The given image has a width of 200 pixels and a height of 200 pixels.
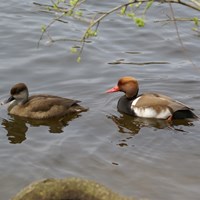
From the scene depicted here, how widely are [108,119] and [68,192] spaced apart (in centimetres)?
480

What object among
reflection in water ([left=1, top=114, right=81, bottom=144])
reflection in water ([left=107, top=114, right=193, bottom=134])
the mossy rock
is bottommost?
reflection in water ([left=1, top=114, right=81, bottom=144])

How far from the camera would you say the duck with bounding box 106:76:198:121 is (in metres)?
9.76

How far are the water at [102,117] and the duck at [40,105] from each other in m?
0.19

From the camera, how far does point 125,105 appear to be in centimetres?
1017

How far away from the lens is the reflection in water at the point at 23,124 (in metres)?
9.25

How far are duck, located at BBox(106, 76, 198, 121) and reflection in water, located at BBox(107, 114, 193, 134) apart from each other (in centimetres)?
8

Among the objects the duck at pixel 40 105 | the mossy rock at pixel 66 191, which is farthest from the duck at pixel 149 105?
the mossy rock at pixel 66 191

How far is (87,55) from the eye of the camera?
12.5 m

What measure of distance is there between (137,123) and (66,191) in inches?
192

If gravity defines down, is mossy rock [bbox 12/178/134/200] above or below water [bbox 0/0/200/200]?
above

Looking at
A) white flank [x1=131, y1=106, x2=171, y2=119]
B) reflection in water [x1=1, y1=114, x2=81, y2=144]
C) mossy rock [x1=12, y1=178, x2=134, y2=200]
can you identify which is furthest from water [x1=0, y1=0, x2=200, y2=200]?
mossy rock [x1=12, y1=178, x2=134, y2=200]

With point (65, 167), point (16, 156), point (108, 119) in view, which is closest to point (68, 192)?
point (65, 167)

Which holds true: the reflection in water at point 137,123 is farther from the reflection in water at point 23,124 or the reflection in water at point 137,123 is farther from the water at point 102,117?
the reflection in water at point 23,124

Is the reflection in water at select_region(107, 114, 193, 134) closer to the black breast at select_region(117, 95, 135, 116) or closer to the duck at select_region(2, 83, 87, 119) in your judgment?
the black breast at select_region(117, 95, 135, 116)
